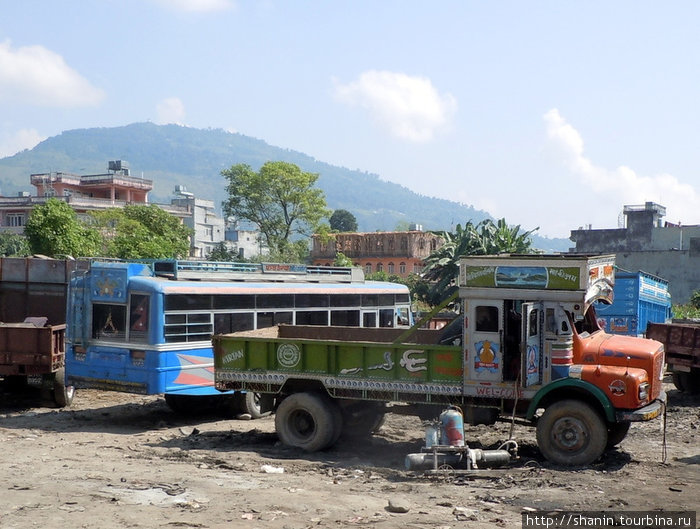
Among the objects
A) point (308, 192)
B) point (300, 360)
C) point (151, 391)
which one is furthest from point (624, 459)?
point (308, 192)

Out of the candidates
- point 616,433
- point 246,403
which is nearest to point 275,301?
point 246,403

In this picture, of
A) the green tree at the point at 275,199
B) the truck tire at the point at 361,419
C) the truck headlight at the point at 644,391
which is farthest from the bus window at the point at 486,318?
the green tree at the point at 275,199

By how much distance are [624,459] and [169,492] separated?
6624 mm

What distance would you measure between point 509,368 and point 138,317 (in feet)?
22.8

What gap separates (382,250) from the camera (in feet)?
319

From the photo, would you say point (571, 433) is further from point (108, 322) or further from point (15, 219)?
point (15, 219)

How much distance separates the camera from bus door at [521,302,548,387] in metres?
11.2

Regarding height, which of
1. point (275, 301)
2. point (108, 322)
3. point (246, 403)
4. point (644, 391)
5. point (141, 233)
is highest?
point (141, 233)

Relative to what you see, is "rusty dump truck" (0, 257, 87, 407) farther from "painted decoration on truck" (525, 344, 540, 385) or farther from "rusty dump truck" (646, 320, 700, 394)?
"rusty dump truck" (646, 320, 700, 394)

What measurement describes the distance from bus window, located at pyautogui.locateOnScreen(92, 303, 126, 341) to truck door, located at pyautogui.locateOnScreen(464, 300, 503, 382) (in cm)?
667

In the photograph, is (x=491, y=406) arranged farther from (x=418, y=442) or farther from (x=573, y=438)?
(x=418, y=442)

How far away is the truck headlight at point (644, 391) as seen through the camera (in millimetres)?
11008

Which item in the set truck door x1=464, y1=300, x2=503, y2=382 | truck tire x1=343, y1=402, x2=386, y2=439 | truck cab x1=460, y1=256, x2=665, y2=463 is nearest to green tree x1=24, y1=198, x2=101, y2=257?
truck tire x1=343, y1=402, x2=386, y2=439

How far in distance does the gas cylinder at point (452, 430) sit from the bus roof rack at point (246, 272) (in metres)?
6.30
